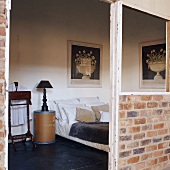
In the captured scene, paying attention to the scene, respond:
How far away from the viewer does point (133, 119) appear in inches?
116

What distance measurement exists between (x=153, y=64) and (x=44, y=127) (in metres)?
3.14

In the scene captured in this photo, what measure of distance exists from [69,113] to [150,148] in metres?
2.36

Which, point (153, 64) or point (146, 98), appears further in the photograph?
point (153, 64)

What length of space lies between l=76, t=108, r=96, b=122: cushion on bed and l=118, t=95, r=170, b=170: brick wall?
78.5 inches

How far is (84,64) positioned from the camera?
19.8 feet

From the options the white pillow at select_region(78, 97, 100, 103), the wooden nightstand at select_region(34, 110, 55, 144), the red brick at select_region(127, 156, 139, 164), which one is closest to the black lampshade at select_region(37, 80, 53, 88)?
the wooden nightstand at select_region(34, 110, 55, 144)

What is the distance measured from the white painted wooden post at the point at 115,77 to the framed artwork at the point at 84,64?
3.04 m

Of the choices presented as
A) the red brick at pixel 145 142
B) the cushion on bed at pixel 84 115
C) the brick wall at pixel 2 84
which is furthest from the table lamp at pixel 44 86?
the brick wall at pixel 2 84

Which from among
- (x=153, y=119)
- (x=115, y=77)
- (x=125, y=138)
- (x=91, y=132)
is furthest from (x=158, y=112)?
(x=91, y=132)

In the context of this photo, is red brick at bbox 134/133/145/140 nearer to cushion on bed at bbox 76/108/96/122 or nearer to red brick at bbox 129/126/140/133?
red brick at bbox 129/126/140/133

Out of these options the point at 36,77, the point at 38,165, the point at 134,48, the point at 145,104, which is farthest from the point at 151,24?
the point at 38,165

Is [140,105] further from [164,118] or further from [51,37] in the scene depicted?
[51,37]

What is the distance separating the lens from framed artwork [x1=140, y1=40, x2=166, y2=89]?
6036mm

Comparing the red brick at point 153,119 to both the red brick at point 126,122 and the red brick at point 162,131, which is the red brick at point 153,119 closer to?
the red brick at point 162,131
